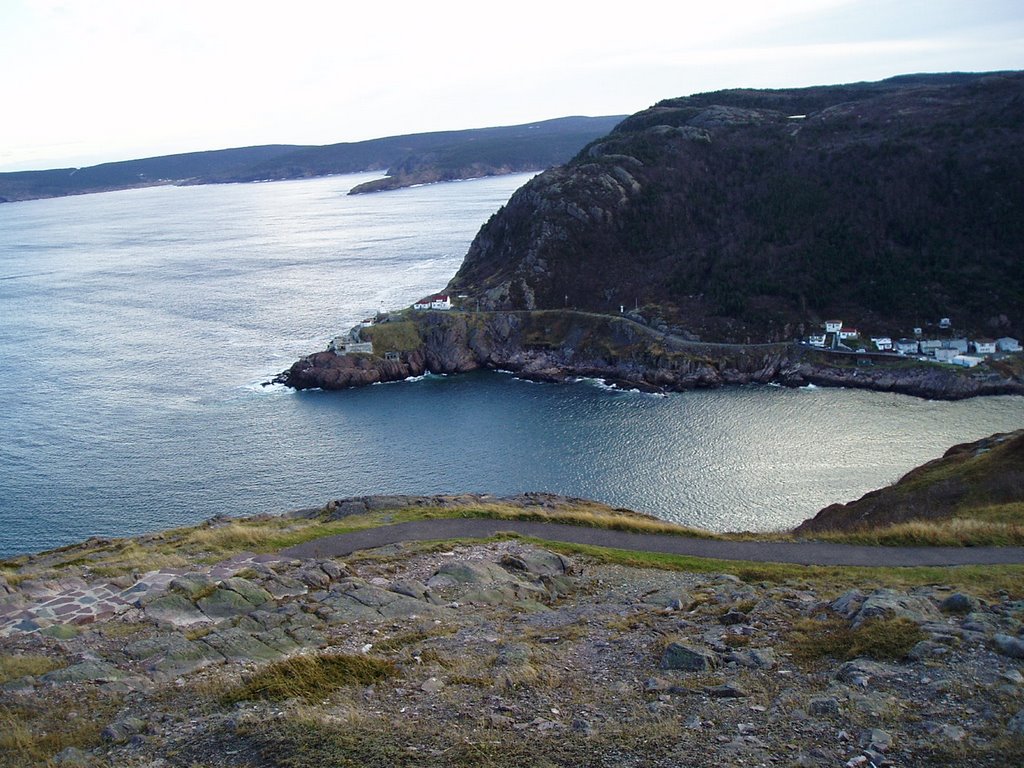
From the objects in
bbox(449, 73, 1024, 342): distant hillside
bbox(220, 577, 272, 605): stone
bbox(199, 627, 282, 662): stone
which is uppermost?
bbox(449, 73, 1024, 342): distant hillside

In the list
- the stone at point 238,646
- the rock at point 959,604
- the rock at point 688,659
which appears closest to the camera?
the rock at point 688,659

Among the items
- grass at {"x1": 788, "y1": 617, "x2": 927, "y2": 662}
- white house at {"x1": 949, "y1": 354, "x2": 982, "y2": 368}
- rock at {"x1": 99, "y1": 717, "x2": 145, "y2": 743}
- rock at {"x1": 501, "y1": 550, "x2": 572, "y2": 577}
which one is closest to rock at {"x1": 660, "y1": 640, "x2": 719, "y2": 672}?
grass at {"x1": 788, "y1": 617, "x2": 927, "y2": 662}

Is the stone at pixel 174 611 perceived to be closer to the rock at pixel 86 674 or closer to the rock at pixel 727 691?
the rock at pixel 86 674

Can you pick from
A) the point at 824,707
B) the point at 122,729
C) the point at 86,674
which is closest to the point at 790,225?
the point at 824,707

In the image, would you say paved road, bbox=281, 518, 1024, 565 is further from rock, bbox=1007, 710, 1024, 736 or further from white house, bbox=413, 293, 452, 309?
white house, bbox=413, 293, 452, 309

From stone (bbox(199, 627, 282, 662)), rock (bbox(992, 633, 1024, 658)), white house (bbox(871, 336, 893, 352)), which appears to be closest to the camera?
rock (bbox(992, 633, 1024, 658))

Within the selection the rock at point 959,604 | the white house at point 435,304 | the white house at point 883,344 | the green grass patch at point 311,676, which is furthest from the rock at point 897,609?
the white house at point 435,304
